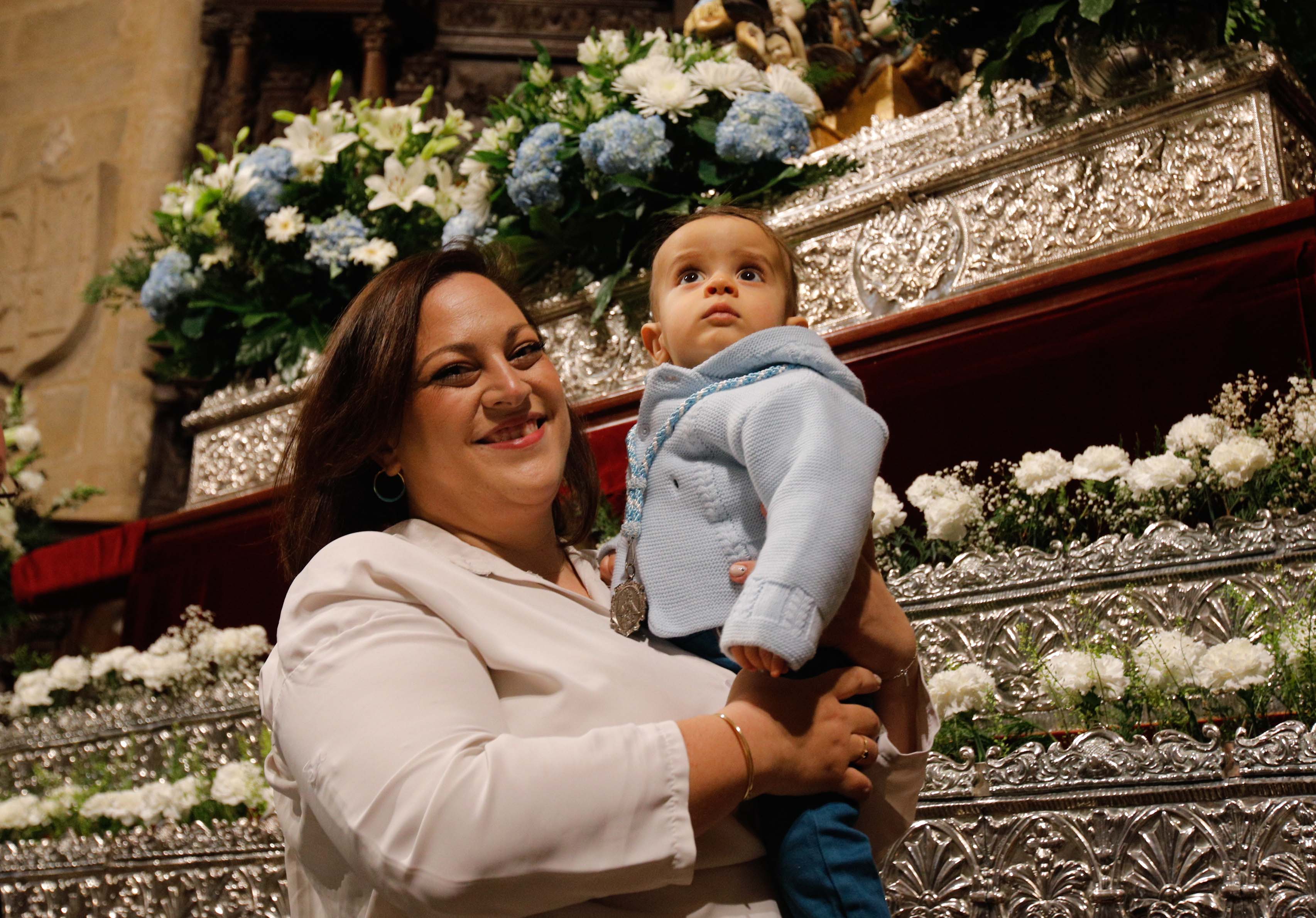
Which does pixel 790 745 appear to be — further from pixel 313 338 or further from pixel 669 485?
pixel 313 338

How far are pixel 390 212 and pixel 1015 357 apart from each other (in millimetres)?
2330

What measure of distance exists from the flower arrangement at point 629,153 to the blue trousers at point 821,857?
2136 mm

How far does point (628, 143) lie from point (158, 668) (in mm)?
1850

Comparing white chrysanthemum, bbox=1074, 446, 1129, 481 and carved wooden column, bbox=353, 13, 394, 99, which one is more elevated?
carved wooden column, bbox=353, 13, 394, 99

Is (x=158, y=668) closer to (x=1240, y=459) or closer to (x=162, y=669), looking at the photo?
(x=162, y=669)

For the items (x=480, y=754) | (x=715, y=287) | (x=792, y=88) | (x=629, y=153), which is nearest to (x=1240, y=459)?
(x=715, y=287)

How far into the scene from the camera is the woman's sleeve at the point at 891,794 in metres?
1.34

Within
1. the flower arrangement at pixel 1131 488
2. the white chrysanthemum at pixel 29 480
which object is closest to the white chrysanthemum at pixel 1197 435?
the flower arrangement at pixel 1131 488

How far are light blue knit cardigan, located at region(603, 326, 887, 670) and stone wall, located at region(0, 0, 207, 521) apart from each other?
4.95 metres

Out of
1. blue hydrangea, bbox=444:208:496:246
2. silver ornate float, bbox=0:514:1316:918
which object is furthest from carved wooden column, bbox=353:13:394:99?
silver ornate float, bbox=0:514:1316:918

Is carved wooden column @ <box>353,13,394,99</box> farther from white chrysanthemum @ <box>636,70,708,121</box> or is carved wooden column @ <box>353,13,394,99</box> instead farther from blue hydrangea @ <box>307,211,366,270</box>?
white chrysanthemum @ <box>636,70,708,121</box>

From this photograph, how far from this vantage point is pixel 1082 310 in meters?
2.40

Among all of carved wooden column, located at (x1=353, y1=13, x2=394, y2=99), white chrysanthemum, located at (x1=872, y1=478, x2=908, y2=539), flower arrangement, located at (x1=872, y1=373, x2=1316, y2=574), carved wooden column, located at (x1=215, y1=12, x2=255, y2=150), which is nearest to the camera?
flower arrangement, located at (x1=872, y1=373, x2=1316, y2=574)

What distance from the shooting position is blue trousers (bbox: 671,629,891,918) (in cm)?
116
